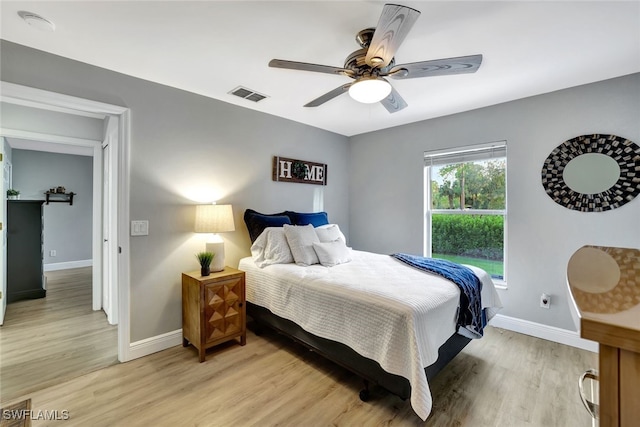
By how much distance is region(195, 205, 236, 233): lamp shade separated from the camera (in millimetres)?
2615

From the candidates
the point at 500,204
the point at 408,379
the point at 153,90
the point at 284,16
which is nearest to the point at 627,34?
the point at 500,204

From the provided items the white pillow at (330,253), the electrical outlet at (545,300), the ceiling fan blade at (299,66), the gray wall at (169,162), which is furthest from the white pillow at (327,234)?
the electrical outlet at (545,300)

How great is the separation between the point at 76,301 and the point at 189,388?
2.99 metres

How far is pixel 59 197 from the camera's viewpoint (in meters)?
5.71

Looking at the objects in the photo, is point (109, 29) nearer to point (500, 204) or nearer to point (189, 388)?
point (189, 388)

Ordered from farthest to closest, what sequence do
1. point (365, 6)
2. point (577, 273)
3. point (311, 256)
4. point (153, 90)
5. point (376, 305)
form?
point (311, 256), point (153, 90), point (376, 305), point (365, 6), point (577, 273)

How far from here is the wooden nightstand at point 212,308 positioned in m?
2.39

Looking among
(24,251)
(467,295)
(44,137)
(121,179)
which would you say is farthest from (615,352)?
(24,251)

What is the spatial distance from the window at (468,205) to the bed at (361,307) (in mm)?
959

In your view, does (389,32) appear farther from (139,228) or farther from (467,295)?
(139,228)

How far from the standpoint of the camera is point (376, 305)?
1790mm

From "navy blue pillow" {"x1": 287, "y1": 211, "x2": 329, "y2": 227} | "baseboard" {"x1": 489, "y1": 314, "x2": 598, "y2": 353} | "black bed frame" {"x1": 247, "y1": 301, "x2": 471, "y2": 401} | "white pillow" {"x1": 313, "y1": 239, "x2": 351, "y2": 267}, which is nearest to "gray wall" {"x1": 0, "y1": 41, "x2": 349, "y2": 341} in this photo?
"navy blue pillow" {"x1": 287, "y1": 211, "x2": 329, "y2": 227}

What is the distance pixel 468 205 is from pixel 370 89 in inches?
91.2

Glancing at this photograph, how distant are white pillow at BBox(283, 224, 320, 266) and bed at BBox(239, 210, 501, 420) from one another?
1 cm
